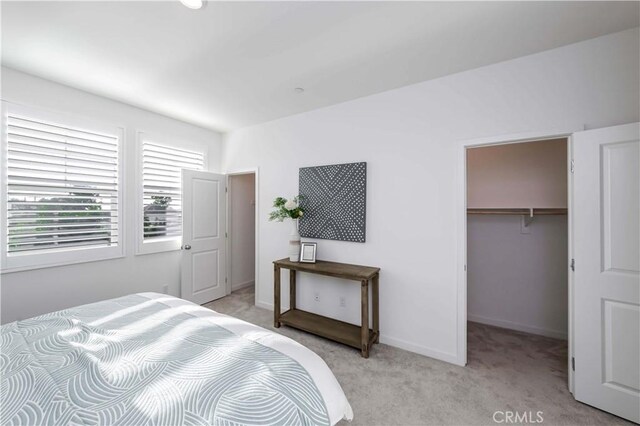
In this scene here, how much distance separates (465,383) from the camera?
6.64 feet

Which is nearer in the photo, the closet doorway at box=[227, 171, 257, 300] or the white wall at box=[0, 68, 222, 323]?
the white wall at box=[0, 68, 222, 323]

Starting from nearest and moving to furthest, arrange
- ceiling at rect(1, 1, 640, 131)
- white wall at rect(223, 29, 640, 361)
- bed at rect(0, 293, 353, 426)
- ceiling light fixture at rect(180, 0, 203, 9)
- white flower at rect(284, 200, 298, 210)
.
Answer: bed at rect(0, 293, 353, 426) → ceiling light fixture at rect(180, 0, 203, 9) → ceiling at rect(1, 1, 640, 131) → white wall at rect(223, 29, 640, 361) → white flower at rect(284, 200, 298, 210)

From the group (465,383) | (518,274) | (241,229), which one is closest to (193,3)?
(465,383)

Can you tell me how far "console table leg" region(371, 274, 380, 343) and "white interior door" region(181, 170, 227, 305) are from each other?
2511 mm

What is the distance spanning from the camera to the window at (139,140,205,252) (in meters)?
3.28

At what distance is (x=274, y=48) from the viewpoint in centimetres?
199

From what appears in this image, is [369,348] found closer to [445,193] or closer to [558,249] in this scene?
[445,193]

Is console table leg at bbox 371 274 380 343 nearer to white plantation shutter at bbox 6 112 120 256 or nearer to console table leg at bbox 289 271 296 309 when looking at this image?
console table leg at bbox 289 271 296 309

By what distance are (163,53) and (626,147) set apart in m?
3.44

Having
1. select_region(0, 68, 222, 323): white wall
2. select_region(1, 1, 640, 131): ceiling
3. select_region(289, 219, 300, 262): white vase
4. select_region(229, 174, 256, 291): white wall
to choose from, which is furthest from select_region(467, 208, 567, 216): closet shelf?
select_region(0, 68, 222, 323): white wall

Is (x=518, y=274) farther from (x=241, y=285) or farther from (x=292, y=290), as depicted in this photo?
(x=241, y=285)

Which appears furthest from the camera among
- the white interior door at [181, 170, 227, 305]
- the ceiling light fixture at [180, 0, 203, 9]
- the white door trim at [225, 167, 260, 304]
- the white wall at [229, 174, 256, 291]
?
the white wall at [229, 174, 256, 291]

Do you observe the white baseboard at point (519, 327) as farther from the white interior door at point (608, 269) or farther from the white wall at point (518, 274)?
the white interior door at point (608, 269)

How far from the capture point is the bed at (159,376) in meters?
0.88
